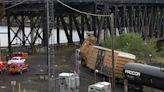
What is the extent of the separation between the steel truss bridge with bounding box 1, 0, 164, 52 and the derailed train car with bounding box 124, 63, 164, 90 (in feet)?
72.6

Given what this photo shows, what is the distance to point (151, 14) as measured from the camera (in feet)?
282

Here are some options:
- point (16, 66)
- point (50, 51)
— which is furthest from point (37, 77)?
point (50, 51)

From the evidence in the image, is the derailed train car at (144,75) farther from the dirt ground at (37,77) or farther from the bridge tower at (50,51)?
the bridge tower at (50,51)

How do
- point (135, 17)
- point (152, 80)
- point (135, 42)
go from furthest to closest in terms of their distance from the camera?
point (135, 17), point (135, 42), point (152, 80)

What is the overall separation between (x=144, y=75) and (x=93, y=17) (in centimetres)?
2894

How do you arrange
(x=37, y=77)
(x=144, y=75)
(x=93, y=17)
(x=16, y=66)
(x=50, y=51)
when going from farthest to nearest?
(x=93, y=17), (x=16, y=66), (x=37, y=77), (x=50, y=51), (x=144, y=75)

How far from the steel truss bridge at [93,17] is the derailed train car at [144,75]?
72.6ft

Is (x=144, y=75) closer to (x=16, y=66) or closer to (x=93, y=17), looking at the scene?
(x=16, y=66)

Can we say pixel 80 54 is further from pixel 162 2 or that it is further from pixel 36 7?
pixel 162 2

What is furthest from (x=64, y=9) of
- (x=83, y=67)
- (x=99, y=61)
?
(x=99, y=61)

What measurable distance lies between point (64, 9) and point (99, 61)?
25164mm

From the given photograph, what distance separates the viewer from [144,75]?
111ft

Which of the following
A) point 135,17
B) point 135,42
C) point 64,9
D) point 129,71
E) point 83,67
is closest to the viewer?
point 129,71

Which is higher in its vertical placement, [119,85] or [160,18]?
[160,18]
